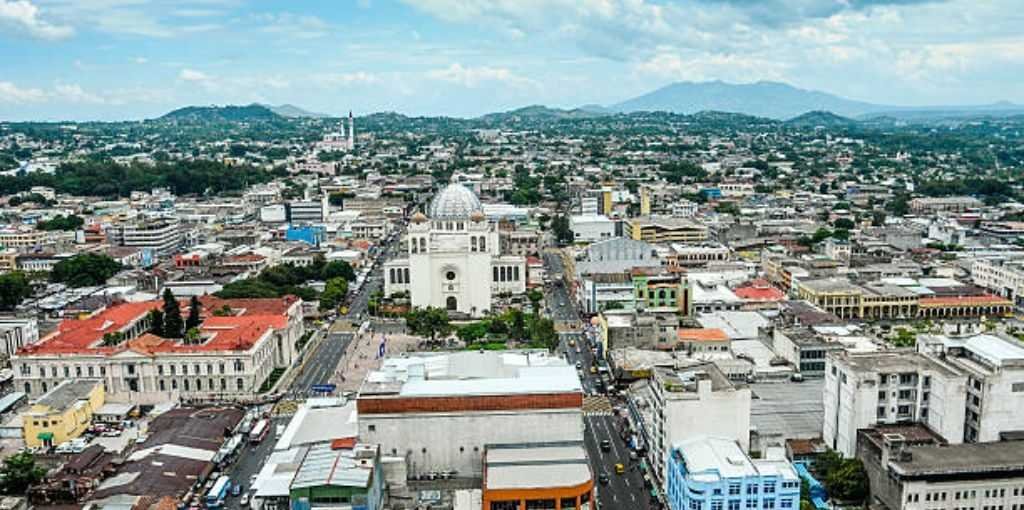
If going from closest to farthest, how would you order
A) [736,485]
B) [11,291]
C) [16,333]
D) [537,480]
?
[736,485], [537,480], [16,333], [11,291]

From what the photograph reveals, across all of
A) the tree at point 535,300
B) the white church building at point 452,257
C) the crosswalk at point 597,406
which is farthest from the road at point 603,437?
the white church building at point 452,257

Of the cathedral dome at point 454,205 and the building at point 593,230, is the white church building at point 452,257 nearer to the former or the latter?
the cathedral dome at point 454,205

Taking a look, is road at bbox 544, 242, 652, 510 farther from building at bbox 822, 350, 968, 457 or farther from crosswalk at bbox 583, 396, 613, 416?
→ building at bbox 822, 350, 968, 457

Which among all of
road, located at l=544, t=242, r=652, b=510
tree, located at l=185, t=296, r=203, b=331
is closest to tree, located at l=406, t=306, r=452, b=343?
road, located at l=544, t=242, r=652, b=510

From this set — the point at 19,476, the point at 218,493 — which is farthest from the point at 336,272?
the point at 19,476

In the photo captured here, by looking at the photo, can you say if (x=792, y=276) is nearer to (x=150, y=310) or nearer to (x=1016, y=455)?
(x=1016, y=455)

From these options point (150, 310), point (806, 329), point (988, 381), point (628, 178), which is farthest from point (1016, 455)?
point (628, 178)

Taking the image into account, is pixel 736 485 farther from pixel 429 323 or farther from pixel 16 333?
pixel 16 333
